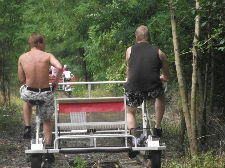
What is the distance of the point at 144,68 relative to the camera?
7.71 metres

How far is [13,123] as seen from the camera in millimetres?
16594

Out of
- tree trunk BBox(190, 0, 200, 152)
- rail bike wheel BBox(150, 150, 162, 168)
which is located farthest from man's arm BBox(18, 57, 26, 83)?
tree trunk BBox(190, 0, 200, 152)

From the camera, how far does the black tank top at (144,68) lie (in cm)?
771

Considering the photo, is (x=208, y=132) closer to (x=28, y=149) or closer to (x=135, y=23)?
(x=135, y=23)

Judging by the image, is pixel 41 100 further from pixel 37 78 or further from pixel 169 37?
pixel 169 37

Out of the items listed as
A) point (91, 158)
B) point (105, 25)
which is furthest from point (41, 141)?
point (105, 25)

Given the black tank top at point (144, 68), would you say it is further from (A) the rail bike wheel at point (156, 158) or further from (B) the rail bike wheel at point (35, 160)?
(B) the rail bike wheel at point (35, 160)

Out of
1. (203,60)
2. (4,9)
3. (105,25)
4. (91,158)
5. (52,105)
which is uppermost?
(4,9)

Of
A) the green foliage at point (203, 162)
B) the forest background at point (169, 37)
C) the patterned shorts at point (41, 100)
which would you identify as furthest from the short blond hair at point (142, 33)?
the green foliage at point (203, 162)

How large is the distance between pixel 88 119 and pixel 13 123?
9.11 m

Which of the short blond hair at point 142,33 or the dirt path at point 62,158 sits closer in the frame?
the short blond hair at point 142,33

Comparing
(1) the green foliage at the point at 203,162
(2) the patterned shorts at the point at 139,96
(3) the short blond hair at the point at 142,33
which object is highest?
(3) the short blond hair at the point at 142,33

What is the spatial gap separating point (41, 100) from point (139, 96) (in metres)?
1.43

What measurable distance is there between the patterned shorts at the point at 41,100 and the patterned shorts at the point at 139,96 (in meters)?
1.15
